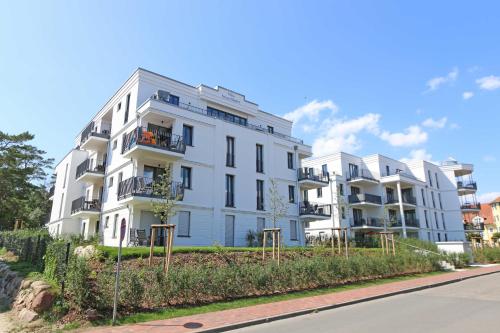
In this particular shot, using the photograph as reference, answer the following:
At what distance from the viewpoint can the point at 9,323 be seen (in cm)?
924

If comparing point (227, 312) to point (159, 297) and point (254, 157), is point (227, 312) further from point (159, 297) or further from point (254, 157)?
point (254, 157)

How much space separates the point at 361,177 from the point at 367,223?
19.0ft

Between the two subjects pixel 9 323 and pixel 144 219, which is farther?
pixel 144 219

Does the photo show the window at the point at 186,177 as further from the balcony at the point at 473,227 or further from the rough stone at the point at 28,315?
the balcony at the point at 473,227

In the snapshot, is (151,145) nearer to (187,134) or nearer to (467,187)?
(187,134)

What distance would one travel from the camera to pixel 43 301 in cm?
912

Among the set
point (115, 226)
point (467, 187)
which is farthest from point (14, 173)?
point (467, 187)

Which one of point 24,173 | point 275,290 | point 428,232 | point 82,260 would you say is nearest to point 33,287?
point 82,260

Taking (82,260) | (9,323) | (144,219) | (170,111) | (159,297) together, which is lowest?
(9,323)

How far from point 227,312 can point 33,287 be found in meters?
5.96

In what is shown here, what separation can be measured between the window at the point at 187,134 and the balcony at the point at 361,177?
25232mm

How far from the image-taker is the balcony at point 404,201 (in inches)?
1708

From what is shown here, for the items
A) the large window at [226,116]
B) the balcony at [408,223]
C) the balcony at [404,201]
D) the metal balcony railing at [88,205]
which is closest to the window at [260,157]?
the large window at [226,116]

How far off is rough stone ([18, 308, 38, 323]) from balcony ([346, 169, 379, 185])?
3883 centimetres
